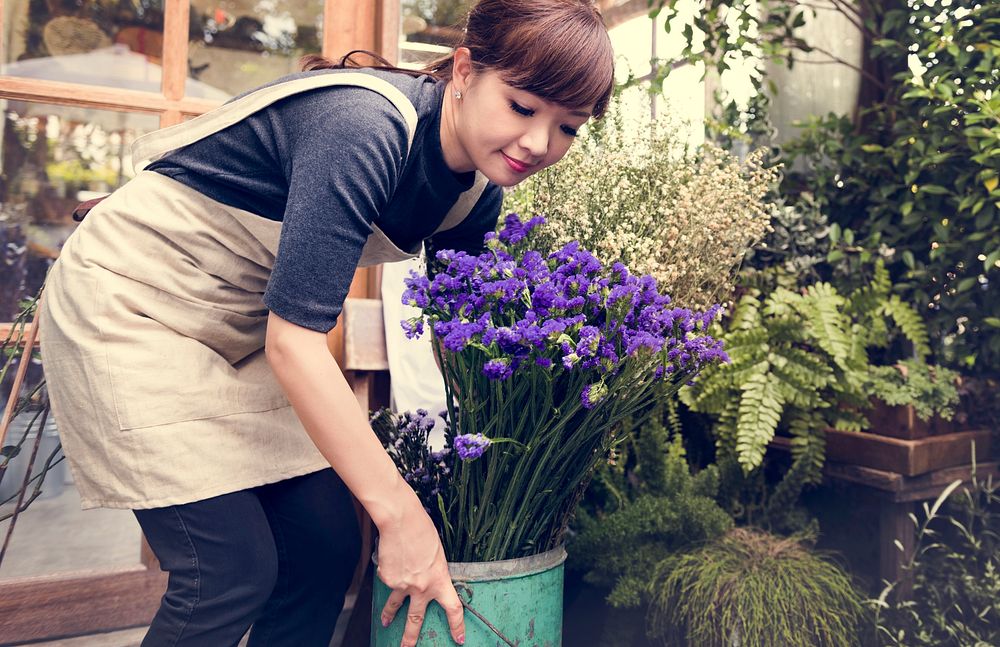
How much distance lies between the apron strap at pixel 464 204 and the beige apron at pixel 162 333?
0.19 m

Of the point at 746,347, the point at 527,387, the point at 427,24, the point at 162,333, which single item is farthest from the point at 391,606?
the point at 427,24

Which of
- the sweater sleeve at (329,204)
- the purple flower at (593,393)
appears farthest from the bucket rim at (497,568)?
the sweater sleeve at (329,204)

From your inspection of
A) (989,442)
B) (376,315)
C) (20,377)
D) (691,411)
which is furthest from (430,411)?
(989,442)

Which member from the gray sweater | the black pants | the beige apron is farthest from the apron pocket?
the gray sweater

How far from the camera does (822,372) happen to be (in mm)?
2027

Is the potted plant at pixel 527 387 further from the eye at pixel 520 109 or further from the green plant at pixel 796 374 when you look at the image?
the green plant at pixel 796 374

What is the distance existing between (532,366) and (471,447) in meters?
0.16

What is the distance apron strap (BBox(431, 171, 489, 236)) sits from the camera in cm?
149

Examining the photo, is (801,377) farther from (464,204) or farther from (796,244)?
(464,204)

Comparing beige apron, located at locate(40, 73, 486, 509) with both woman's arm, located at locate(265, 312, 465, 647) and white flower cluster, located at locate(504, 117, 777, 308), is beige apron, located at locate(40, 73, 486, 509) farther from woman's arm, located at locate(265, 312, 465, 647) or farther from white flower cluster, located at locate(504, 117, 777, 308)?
white flower cluster, located at locate(504, 117, 777, 308)

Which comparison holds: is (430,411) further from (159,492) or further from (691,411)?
(159,492)

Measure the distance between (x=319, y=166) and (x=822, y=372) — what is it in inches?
57.0

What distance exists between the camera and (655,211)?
1799mm

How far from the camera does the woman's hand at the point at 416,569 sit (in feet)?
3.93
